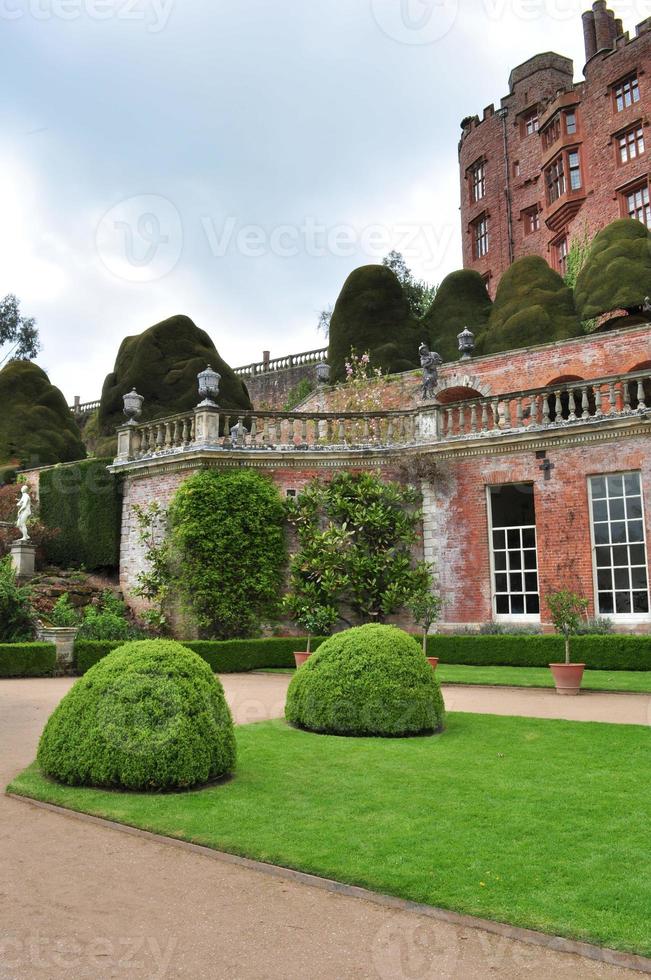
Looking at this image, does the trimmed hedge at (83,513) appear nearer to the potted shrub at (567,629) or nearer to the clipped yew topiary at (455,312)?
the potted shrub at (567,629)

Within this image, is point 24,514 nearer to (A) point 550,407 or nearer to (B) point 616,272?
(A) point 550,407

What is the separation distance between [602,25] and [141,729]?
127 ft

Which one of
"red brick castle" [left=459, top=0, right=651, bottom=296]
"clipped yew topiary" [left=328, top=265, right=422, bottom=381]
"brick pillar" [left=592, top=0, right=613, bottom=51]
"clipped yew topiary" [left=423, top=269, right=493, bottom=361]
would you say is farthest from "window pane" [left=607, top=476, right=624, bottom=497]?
"brick pillar" [left=592, top=0, right=613, bottom=51]

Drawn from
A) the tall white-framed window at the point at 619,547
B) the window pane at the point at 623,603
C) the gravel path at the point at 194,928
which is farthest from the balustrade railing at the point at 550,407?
the gravel path at the point at 194,928

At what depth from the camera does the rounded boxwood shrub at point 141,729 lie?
19.5ft

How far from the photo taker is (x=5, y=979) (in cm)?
325

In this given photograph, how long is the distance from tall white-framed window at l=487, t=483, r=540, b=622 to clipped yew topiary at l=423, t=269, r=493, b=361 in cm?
1141

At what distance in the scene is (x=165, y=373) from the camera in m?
26.7

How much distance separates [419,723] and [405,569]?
343 inches

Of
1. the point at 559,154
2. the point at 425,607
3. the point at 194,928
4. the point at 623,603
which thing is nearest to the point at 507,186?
the point at 559,154

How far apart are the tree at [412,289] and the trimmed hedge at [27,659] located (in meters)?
27.7

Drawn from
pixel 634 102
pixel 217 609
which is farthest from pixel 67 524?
pixel 634 102

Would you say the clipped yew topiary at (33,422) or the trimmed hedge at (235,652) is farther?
the clipped yew topiary at (33,422)

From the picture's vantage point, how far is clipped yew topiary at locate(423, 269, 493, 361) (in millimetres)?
27422
